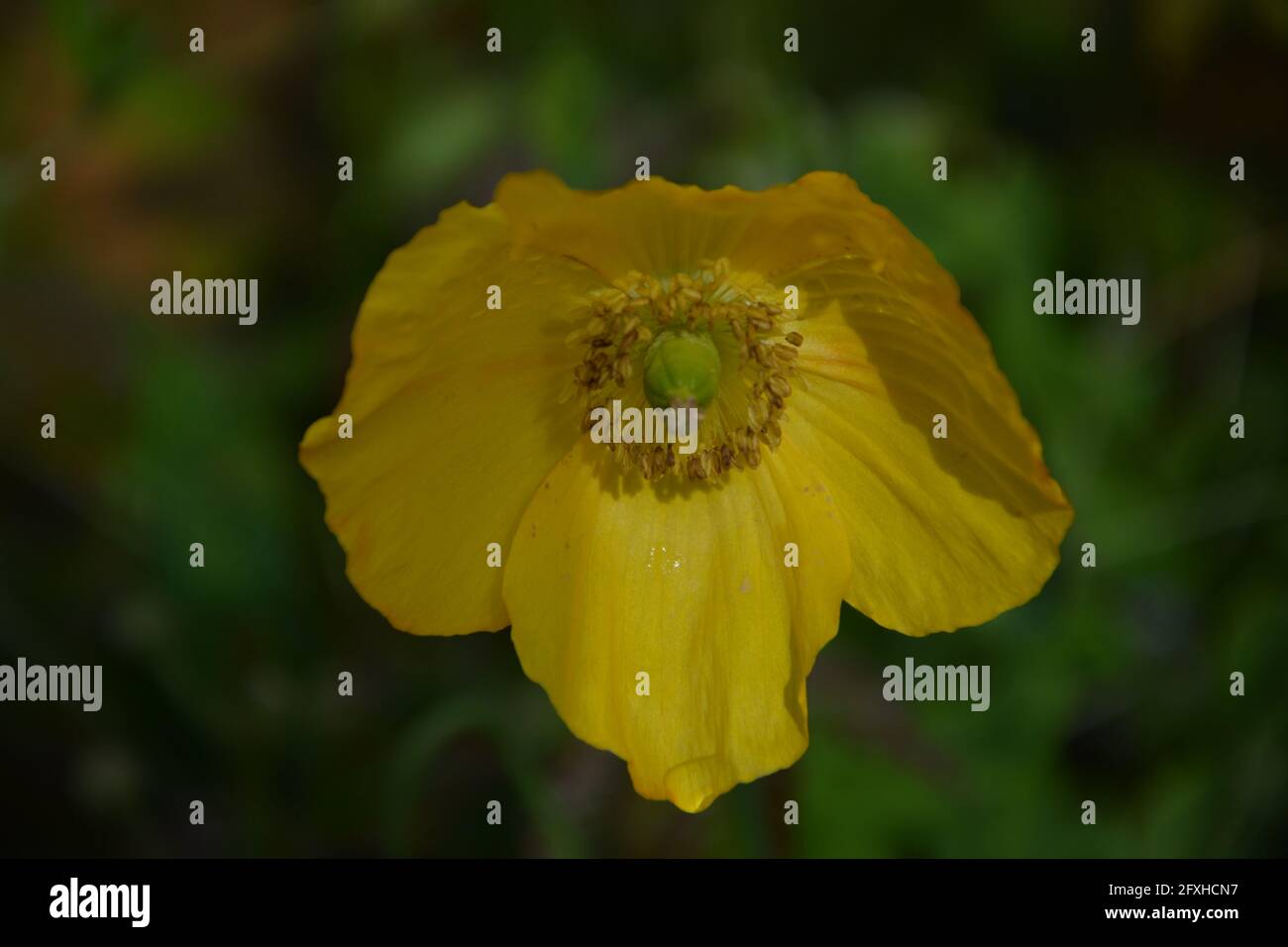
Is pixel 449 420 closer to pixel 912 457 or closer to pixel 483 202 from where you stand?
pixel 912 457

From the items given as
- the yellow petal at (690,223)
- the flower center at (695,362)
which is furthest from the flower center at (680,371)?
the yellow petal at (690,223)

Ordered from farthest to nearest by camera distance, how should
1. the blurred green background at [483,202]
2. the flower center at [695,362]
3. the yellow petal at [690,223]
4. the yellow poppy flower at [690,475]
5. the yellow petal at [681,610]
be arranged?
the blurred green background at [483,202] → the flower center at [695,362] → the yellow petal at [681,610] → the yellow poppy flower at [690,475] → the yellow petal at [690,223]

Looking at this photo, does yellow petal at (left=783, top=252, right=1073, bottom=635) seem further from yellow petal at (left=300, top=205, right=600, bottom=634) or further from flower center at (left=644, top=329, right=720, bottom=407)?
yellow petal at (left=300, top=205, right=600, bottom=634)

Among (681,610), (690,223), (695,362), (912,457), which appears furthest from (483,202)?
(912,457)

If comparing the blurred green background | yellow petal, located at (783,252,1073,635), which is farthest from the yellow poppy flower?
the blurred green background

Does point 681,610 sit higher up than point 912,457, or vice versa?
point 912,457

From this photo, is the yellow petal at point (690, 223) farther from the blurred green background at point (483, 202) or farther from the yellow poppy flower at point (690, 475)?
the blurred green background at point (483, 202)
